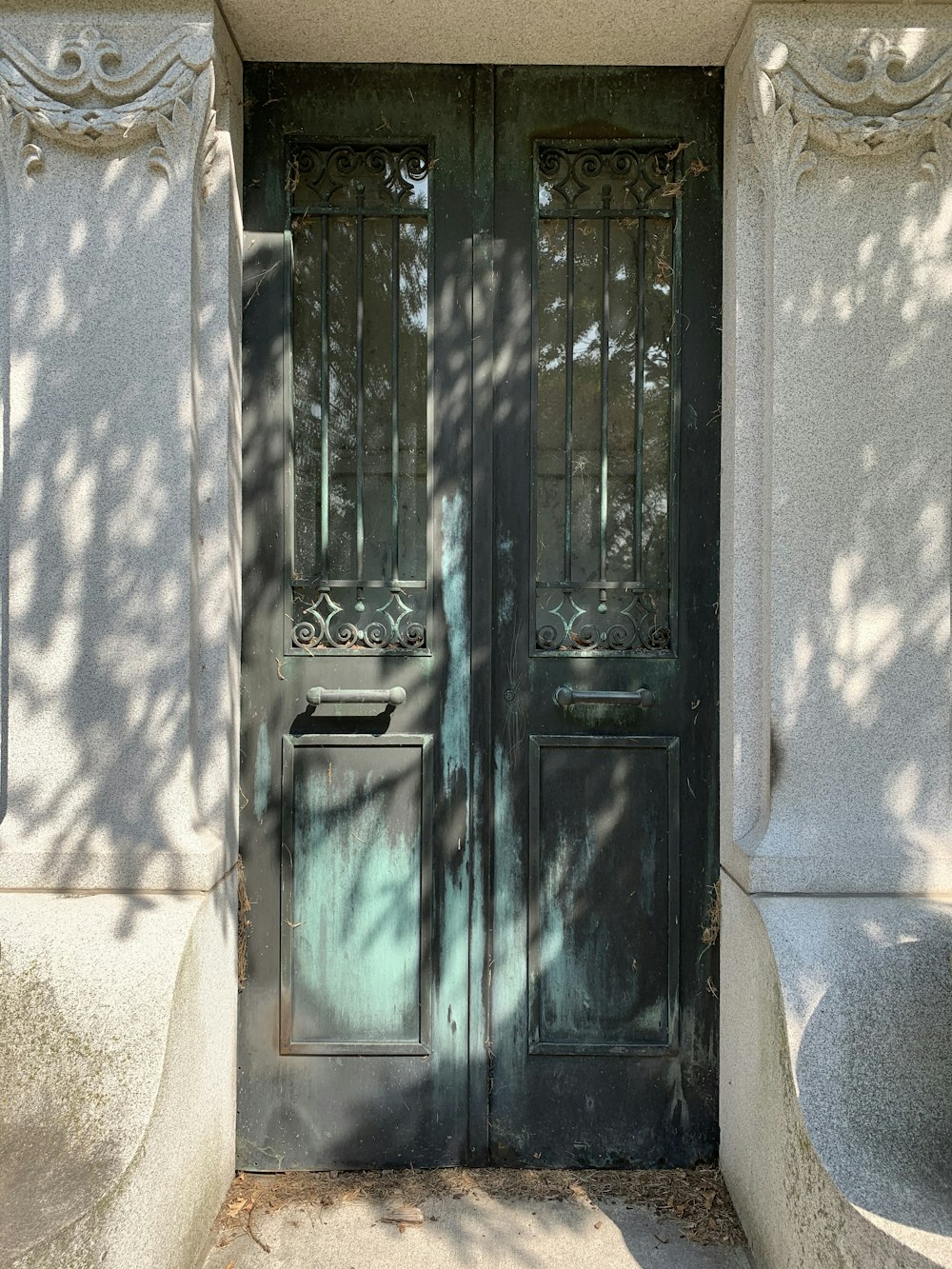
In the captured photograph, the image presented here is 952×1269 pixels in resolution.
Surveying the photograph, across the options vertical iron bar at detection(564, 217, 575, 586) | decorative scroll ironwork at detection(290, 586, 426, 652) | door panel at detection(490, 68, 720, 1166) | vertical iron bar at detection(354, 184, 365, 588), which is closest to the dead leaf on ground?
door panel at detection(490, 68, 720, 1166)

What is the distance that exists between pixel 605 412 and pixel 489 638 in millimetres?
893

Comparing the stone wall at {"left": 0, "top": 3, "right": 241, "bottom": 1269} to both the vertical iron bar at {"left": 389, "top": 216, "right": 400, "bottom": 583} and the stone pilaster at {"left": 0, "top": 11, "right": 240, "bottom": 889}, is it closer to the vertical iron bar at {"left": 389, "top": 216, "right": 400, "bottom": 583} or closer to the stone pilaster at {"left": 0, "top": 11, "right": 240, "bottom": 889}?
the stone pilaster at {"left": 0, "top": 11, "right": 240, "bottom": 889}

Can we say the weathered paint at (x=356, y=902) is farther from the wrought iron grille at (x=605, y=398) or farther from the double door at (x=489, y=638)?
the wrought iron grille at (x=605, y=398)

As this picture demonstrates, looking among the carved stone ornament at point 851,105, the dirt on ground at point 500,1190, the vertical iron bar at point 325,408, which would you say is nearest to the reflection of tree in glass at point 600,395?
the carved stone ornament at point 851,105

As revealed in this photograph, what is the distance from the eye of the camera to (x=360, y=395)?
10.7 feet

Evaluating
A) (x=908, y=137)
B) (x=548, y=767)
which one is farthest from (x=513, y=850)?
(x=908, y=137)

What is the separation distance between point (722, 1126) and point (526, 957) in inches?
34.0

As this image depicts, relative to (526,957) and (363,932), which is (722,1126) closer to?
(526,957)

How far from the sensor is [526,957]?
3238 millimetres

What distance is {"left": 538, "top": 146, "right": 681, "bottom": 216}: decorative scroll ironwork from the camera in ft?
10.7

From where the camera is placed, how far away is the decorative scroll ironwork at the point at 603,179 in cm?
327

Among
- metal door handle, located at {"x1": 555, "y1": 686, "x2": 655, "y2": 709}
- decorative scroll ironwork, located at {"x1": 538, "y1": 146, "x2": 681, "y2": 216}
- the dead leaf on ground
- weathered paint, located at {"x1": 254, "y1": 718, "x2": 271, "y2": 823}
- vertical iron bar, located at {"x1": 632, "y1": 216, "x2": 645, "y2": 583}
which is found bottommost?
the dead leaf on ground

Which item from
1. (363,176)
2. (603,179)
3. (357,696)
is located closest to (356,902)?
(357,696)

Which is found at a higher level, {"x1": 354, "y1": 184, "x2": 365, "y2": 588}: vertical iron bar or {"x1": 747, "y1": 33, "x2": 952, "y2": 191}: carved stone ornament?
{"x1": 747, "y1": 33, "x2": 952, "y2": 191}: carved stone ornament
